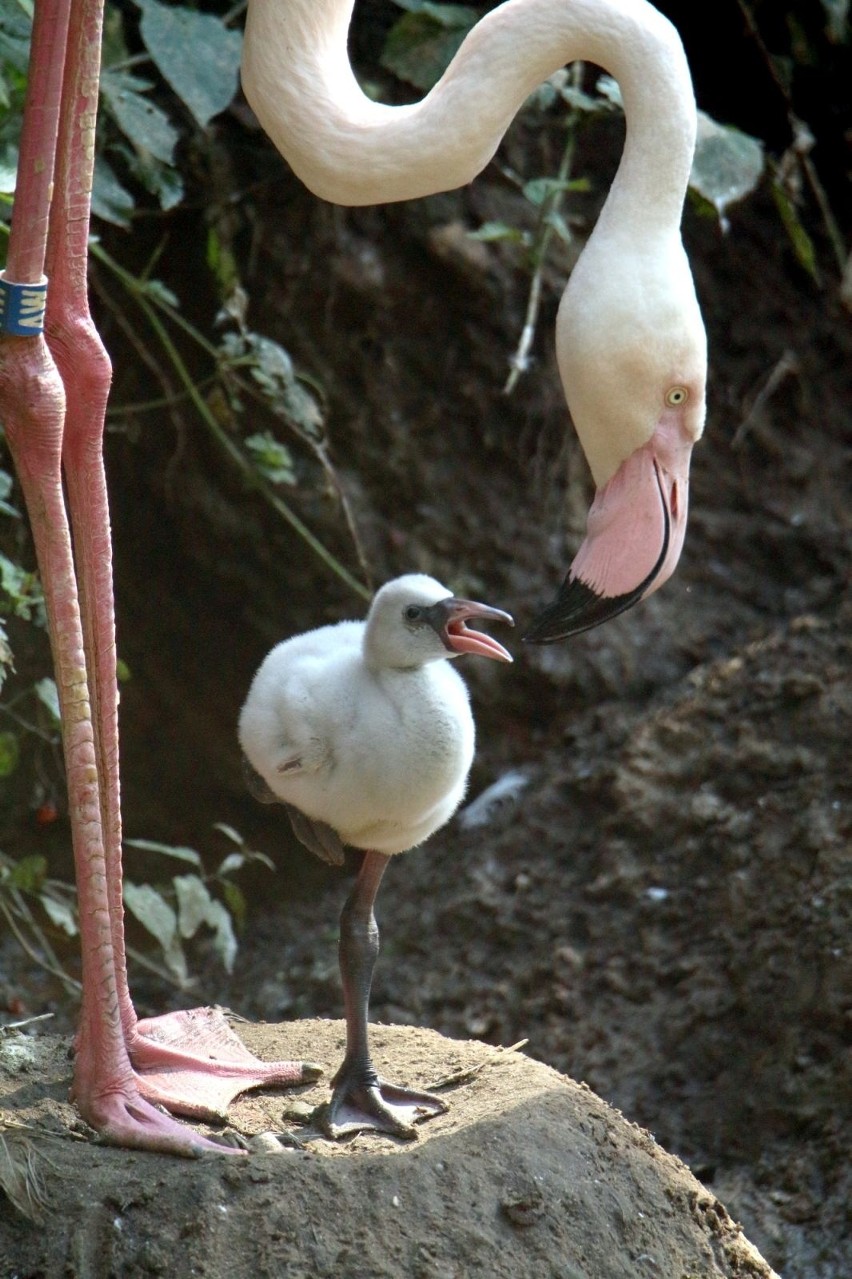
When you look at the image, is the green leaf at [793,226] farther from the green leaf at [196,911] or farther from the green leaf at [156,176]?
the green leaf at [196,911]

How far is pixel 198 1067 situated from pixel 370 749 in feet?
1.80

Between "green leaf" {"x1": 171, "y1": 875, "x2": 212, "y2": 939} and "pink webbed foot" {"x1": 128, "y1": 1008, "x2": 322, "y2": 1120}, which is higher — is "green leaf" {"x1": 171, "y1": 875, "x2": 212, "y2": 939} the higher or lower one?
the lower one

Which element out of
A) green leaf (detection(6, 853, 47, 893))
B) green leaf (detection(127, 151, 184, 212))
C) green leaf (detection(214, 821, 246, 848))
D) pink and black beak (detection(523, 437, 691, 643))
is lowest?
green leaf (detection(214, 821, 246, 848))

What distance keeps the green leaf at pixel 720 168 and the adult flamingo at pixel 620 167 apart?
1174 millimetres

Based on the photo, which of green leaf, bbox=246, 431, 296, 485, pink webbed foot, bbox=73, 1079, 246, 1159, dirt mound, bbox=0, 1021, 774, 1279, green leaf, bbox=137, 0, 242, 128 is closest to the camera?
dirt mound, bbox=0, 1021, 774, 1279

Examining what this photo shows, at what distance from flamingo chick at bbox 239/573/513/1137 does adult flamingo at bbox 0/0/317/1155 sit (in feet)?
0.77

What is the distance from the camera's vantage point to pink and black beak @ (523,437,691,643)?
2.31m

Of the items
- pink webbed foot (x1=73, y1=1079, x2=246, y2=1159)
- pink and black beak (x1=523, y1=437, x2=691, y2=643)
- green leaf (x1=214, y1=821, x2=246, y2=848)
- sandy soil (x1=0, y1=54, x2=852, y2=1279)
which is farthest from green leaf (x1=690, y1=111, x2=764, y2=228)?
pink webbed foot (x1=73, y1=1079, x2=246, y2=1159)

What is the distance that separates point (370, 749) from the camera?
237 centimetres

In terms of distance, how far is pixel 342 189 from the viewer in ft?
Answer: 7.44

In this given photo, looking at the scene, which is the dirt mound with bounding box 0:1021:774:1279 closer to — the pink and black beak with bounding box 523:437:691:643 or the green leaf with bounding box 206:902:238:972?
the pink and black beak with bounding box 523:437:691:643

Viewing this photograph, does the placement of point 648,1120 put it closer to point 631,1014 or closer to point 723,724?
point 631,1014

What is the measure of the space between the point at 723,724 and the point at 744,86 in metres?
1.79

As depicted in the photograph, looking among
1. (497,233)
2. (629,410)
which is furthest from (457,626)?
(497,233)
